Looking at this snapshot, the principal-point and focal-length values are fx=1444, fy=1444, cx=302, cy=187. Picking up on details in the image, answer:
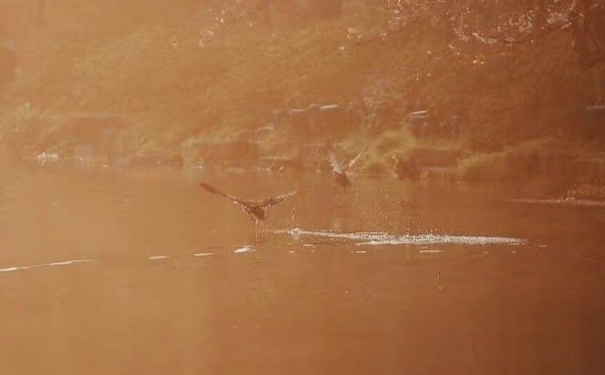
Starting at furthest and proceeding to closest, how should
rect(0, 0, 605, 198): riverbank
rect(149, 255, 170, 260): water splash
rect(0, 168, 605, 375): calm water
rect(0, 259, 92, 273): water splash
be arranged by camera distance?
rect(0, 0, 605, 198): riverbank
rect(149, 255, 170, 260): water splash
rect(0, 259, 92, 273): water splash
rect(0, 168, 605, 375): calm water

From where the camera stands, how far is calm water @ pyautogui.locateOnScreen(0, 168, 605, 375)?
1470 cm

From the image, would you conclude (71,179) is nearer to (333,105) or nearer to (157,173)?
(157,173)

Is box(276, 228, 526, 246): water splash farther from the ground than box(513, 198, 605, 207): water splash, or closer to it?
closer to it

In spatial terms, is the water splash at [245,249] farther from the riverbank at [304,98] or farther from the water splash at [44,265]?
the riverbank at [304,98]

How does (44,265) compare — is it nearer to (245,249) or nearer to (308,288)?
(245,249)

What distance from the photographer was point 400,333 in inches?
627

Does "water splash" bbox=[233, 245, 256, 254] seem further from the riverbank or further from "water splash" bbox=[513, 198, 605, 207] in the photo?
the riverbank

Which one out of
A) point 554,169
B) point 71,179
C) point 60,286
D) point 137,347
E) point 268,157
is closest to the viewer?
point 137,347

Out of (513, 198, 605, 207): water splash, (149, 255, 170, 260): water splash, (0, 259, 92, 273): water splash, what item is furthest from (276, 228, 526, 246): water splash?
(513, 198, 605, 207): water splash

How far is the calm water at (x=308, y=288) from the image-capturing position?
1470 cm

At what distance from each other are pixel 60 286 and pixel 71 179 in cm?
2637

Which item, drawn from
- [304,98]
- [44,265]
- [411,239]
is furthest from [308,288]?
[304,98]

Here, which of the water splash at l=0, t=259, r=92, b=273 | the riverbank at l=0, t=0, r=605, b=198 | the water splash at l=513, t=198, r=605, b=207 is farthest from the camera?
the riverbank at l=0, t=0, r=605, b=198

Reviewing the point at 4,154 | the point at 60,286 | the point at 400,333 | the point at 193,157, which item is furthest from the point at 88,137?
the point at 400,333
